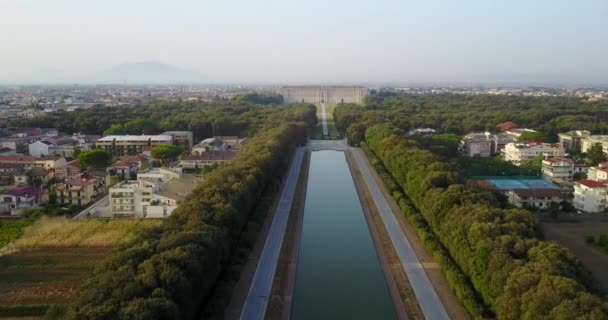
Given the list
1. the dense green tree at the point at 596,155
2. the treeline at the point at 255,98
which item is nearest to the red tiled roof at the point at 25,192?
the dense green tree at the point at 596,155

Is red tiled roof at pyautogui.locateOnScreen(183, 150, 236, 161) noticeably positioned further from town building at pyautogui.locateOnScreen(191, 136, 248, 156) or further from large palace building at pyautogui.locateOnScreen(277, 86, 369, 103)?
large palace building at pyautogui.locateOnScreen(277, 86, 369, 103)

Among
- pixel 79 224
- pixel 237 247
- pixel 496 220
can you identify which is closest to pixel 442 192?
pixel 496 220

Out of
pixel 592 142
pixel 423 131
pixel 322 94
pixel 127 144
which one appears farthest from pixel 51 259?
pixel 322 94

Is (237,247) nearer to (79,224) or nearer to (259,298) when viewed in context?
(259,298)

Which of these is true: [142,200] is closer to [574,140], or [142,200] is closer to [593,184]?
[593,184]

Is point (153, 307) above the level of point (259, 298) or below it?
above
